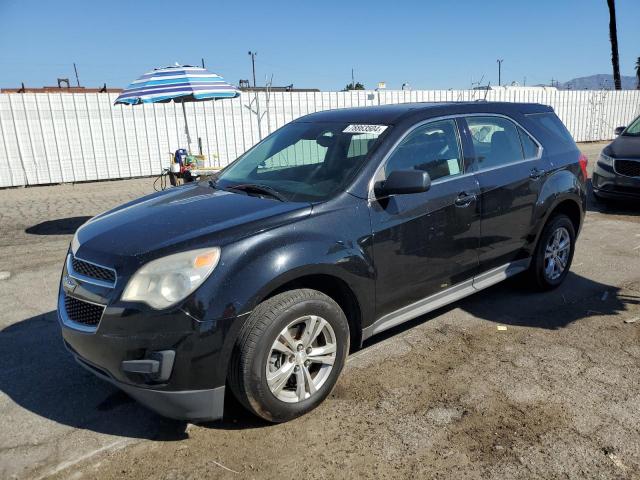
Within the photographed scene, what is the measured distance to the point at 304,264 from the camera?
2881mm

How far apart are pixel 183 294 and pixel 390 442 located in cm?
137

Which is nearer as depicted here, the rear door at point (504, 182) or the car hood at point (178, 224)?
the car hood at point (178, 224)

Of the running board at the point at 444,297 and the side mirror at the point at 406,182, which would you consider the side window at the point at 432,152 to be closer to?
the side mirror at the point at 406,182

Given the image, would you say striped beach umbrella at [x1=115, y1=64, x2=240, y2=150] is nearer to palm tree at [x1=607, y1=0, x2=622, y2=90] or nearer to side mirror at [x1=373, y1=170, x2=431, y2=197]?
side mirror at [x1=373, y1=170, x2=431, y2=197]

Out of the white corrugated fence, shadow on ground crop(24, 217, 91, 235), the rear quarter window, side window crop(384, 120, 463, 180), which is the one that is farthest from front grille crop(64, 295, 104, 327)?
the white corrugated fence

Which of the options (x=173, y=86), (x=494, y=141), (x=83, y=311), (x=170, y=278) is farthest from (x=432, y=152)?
(x=173, y=86)

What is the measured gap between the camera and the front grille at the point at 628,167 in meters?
8.20

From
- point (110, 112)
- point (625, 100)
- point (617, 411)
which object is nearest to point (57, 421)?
point (617, 411)

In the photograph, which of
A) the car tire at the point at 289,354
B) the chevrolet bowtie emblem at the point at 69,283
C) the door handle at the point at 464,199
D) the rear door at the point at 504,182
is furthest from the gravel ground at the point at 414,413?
the door handle at the point at 464,199

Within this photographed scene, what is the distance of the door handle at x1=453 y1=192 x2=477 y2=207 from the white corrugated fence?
9000 mm

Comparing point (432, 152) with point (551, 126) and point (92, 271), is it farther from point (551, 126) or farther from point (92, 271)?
point (92, 271)

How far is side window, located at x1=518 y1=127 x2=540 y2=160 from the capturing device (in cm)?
455

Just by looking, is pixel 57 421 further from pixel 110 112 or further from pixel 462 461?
pixel 110 112

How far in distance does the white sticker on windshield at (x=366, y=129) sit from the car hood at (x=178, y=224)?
36.0 inches
